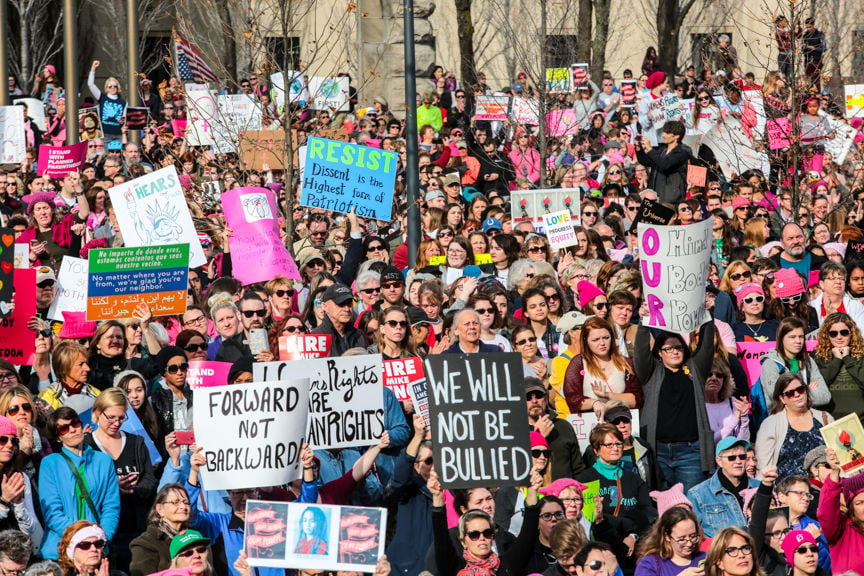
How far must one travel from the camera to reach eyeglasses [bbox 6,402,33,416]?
397 inches

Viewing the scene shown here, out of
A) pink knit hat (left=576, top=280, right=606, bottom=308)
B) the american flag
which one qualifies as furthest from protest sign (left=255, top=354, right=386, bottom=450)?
the american flag

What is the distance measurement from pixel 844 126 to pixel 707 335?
439 inches

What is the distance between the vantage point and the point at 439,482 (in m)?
9.94

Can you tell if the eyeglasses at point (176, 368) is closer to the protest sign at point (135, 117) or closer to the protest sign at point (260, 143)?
the protest sign at point (260, 143)

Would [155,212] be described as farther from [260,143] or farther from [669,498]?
[669,498]

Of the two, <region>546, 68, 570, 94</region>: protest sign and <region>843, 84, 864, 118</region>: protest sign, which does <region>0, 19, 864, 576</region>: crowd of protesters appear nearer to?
<region>843, 84, 864, 118</region>: protest sign

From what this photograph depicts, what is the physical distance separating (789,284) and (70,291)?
18.9 feet

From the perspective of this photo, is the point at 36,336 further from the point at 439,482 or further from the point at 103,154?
the point at 103,154

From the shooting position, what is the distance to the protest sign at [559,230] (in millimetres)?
16344

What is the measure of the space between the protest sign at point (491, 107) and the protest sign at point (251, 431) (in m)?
15.0

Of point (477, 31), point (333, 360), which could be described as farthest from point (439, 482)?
point (477, 31)

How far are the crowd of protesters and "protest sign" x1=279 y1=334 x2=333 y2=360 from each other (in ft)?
0.57

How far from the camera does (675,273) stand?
12281 mm

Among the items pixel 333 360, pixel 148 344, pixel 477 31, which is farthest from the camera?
pixel 477 31
